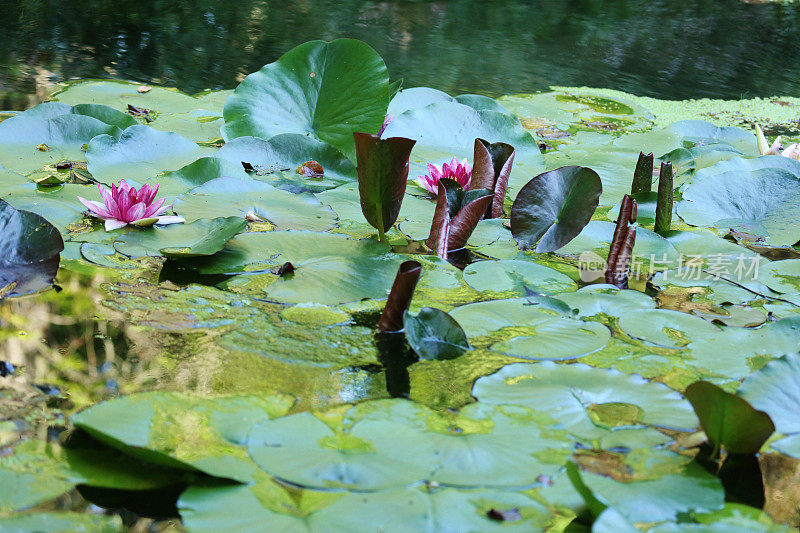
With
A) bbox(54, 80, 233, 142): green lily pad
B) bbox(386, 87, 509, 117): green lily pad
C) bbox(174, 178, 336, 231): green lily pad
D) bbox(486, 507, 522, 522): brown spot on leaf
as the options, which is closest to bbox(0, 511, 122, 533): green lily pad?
bbox(486, 507, 522, 522): brown spot on leaf

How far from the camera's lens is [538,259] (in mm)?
1448

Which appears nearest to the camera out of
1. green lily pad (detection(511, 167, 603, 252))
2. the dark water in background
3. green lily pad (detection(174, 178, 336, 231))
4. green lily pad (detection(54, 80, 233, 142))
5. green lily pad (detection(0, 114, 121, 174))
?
green lily pad (detection(511, 167, 603, 252))

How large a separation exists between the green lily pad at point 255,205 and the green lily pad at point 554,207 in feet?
1.48

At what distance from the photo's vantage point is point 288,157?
1899mm

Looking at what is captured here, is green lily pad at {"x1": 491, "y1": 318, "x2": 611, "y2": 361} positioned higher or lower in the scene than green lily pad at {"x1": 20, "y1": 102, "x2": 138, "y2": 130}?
higher

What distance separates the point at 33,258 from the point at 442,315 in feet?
2.45

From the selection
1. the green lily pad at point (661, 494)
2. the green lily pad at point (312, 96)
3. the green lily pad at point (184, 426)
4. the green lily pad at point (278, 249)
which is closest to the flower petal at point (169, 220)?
the green lily pad at point (278, 249)

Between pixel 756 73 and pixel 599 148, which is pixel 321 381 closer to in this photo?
pixel 599 148

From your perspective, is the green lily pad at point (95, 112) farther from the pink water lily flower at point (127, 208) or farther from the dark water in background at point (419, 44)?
the pink water lily flower at point (127, 208)

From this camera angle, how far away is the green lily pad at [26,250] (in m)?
1.16

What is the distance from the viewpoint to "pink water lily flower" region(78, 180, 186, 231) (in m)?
1.42

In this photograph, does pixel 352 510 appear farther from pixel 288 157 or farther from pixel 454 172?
pixel 288 157

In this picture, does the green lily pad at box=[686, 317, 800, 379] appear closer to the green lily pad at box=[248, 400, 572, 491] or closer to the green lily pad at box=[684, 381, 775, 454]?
the green lily pad at box=[684, 381, 775, 454]

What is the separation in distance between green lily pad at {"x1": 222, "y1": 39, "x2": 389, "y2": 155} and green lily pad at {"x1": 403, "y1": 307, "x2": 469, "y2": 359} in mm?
1000
